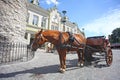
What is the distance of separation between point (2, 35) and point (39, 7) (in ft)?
68.0

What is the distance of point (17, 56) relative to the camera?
8.13 m

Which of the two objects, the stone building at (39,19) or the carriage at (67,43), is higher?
the stone building at (39,19)

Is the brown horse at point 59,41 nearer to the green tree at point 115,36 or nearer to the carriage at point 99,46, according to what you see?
the carriage at point 99,46

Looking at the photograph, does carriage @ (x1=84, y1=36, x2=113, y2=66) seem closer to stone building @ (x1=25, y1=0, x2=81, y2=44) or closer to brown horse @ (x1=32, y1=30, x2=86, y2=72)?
brown horse @ (x1=32, y1=30, x2=86, y2=72)

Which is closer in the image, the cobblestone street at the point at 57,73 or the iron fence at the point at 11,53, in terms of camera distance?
the cobblestone street at the point at 57,73

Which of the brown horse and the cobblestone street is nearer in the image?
the cobblestone street

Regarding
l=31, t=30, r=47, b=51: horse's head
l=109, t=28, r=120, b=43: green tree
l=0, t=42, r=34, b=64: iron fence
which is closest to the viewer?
l=31, t=30, r=47, b=51: horse's head

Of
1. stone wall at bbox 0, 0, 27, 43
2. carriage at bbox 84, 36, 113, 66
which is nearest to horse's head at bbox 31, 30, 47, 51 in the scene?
carriage at bbox 84, 36, 113, 66

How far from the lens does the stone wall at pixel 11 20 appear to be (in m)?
7.28

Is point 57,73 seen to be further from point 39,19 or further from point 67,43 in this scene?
point 39,19

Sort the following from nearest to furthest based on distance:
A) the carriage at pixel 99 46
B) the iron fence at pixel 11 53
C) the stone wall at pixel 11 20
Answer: the carriage at pixel 99 46, the iron fence at pixel 11 53, the stone wall at pixel 11 20

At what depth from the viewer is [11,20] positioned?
7855 mm

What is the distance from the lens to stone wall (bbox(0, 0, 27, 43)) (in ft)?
23.9

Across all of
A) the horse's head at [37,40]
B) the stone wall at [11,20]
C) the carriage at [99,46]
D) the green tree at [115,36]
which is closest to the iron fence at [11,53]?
the stone wall at [11,20]
